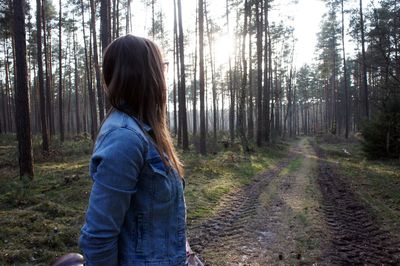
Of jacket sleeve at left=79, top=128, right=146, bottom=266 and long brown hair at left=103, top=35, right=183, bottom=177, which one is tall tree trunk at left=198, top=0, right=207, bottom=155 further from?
jacket sleeve at left=79, top=128, right=146, bottom=266

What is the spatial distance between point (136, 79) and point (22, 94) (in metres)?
11.1

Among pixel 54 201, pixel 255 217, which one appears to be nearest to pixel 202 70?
pixel 54 201

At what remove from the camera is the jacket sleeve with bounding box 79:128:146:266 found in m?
1.52

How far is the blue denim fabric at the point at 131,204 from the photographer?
1522 millimetres

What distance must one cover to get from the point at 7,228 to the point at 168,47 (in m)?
34.8

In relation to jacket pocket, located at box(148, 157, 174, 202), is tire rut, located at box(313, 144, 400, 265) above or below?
below

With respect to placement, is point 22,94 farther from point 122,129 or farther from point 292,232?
point 122,129

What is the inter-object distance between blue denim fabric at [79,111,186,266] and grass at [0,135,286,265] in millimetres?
4275

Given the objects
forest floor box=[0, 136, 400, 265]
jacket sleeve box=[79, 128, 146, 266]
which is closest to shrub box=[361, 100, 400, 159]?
forest floor box=[0, 136, 400, 265]

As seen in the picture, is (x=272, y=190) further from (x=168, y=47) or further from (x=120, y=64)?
(x=168, y=47)

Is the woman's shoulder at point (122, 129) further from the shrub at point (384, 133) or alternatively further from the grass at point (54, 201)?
the shrub at point (384, 133)

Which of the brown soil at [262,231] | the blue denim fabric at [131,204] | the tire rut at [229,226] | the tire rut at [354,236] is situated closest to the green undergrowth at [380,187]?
the tire rut at [354,236]

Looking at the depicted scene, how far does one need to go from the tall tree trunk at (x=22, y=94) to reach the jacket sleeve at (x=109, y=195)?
1084cm

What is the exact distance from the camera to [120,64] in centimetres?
174
